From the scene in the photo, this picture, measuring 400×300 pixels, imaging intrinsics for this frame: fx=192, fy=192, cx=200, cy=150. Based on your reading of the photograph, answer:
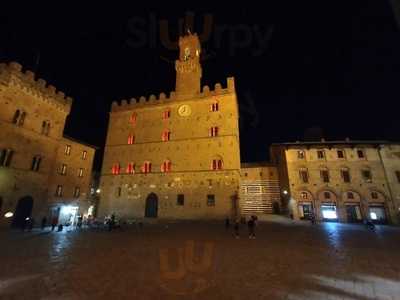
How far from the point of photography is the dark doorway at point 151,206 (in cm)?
2369

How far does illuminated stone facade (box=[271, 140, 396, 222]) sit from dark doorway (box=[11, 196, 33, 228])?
29.6 m

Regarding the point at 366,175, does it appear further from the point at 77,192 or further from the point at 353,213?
the point at 77,192

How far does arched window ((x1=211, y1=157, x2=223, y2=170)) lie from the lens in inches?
915

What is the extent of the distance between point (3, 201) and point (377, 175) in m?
40.4

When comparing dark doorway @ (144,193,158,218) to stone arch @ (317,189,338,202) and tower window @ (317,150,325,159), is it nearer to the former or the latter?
stone arch @ (317,189,338,202)

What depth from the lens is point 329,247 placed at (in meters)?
9.77

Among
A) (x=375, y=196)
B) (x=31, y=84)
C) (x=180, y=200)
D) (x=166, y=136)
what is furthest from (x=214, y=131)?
(x=375, y=196)

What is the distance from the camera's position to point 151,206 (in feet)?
79.0

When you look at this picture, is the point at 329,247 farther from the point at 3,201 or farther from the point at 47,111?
the point at 47,111

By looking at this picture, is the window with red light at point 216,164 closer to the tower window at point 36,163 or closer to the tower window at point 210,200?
the tower window at point 210,200

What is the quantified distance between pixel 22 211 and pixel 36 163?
4532mm

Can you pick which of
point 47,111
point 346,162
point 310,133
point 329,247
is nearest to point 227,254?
point 329,247

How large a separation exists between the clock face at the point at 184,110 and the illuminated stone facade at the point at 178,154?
15 cm

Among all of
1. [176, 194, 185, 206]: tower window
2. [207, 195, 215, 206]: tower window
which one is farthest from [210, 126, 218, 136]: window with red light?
[176, 194, 185, 206]: tower window
